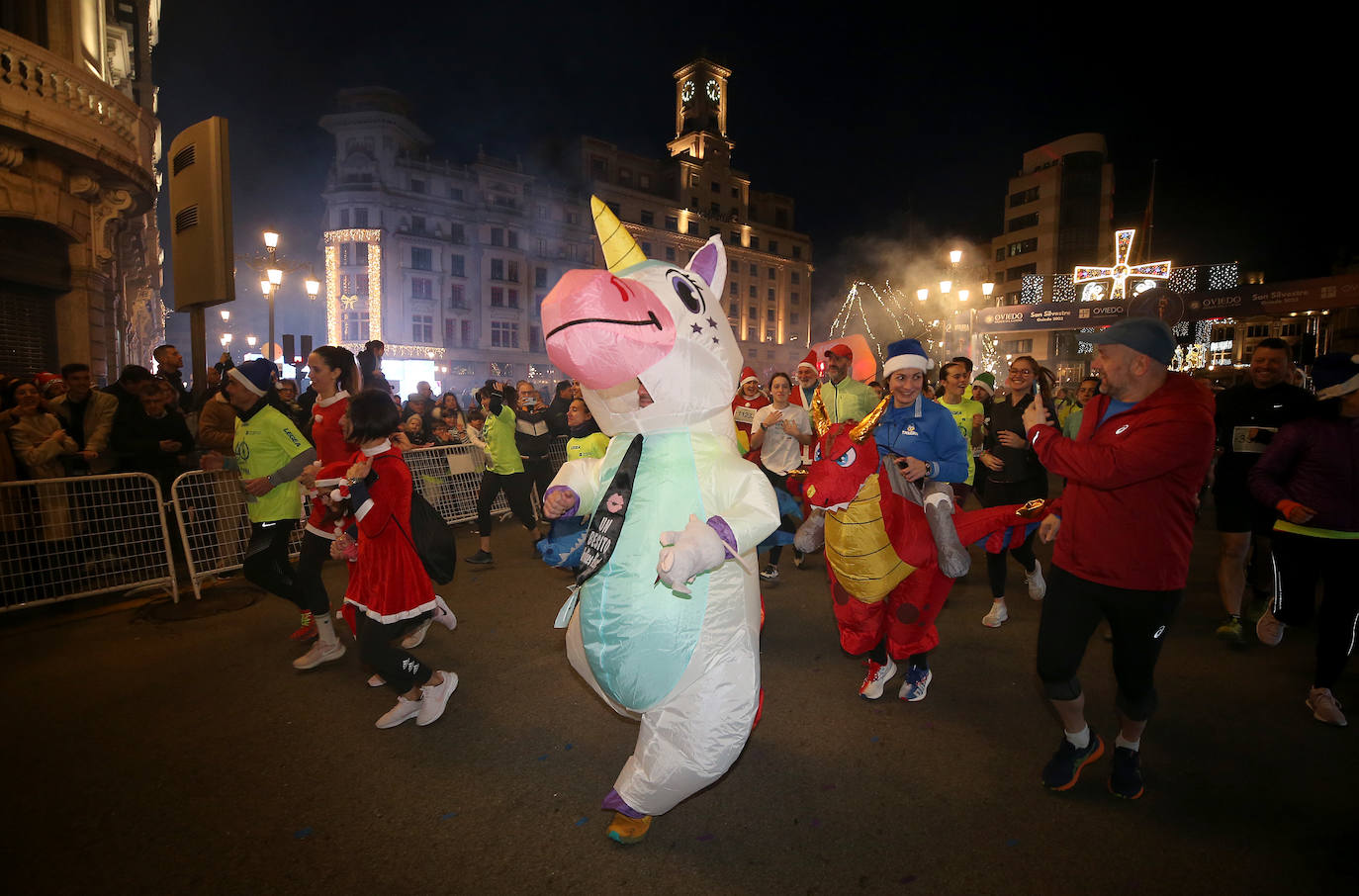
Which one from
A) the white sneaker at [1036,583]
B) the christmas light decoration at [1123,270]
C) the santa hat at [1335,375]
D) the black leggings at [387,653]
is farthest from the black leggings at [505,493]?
the christmas light decoration at [1123,270]

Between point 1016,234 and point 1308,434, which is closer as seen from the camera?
point 1308,434

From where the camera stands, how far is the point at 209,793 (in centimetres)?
295

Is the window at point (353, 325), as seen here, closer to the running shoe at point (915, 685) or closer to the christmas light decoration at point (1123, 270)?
the christmas light decoration at point (1123, 270)

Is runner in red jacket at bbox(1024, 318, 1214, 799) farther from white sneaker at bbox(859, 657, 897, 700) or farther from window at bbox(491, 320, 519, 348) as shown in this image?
window at bbox(491, 320, 519, 348)

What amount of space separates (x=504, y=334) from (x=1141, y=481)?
1794 inches

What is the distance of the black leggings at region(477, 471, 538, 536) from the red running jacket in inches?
217

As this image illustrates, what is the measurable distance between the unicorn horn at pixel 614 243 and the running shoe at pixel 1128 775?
10.4 ft

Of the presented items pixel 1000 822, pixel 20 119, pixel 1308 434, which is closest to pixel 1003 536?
pixel 1000 822

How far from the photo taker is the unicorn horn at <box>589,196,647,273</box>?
286 cm

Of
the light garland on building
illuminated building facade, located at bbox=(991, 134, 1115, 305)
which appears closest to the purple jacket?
the light garland on building

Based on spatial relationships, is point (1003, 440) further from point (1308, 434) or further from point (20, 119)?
point (20, 119)

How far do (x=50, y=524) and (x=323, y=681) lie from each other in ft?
11.4

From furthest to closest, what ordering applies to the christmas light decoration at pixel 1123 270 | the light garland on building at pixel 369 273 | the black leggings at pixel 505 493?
the light garland on building at pixel 369 273 → the christmas light decoration at pixel 1123 270 → the black leggings at pixel 505 493

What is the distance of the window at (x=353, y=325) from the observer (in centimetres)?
4022
